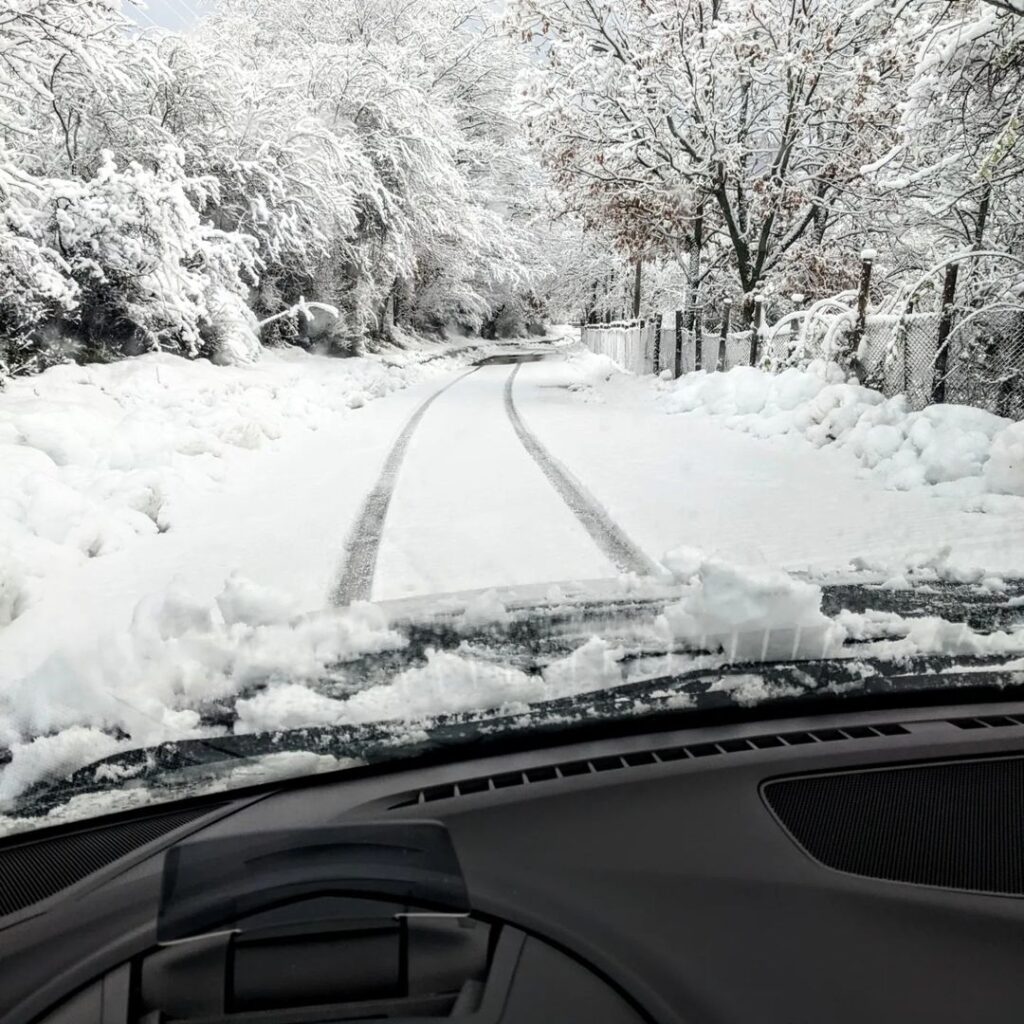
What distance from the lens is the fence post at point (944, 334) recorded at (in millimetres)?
9977

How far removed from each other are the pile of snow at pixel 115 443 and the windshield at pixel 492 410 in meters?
0.05

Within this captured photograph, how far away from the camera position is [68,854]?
1.83 m

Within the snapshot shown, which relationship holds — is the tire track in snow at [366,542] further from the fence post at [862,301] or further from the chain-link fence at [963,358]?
the fence post at [862,301]

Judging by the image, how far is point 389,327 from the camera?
111ft

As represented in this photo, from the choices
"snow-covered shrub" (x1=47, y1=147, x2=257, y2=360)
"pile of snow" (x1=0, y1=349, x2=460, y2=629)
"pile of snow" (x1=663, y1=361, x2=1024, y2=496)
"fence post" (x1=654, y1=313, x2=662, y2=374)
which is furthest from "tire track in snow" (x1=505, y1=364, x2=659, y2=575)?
"fence post" (x1=654, y1=313, x2=662, y2=374)

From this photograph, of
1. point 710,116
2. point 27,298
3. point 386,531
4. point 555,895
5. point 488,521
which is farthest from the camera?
point 710,116

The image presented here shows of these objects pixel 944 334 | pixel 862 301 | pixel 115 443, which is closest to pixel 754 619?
pixel 115 443

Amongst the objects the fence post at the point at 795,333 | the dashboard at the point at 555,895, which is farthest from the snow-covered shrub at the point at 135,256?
the dashboard at the point at 555,895

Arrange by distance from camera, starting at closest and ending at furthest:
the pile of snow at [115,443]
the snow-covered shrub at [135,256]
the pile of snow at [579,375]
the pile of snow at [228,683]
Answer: the pile of snow at [228,683]
the pile of snow at [115,443]
the snow-covered shrub at [135,256]
the pile of snow at [579,375]

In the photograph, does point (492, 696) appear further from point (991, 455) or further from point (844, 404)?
point (844, 404)

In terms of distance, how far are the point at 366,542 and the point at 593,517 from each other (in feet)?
5.59

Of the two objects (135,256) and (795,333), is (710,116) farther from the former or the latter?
(135,256)

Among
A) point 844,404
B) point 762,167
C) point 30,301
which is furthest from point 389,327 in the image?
point 844,404

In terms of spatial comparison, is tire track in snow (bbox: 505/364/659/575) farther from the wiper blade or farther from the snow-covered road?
the wiper blade
